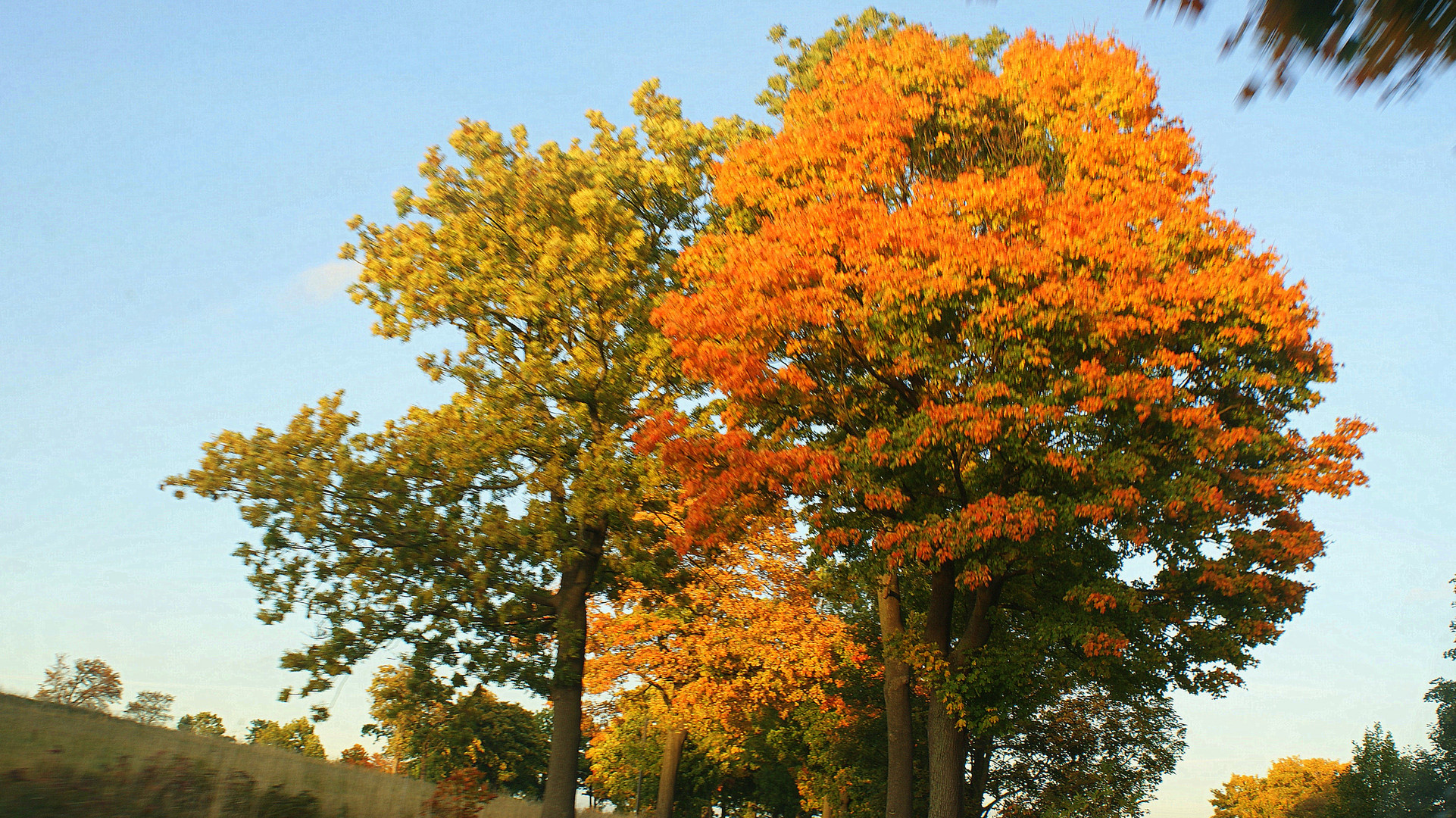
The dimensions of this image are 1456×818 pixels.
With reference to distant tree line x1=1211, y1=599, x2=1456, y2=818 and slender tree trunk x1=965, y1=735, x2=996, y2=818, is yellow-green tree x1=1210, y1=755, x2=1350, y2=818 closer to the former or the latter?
distant tree line x1=1211, y1=599, x2=1456, y2=818

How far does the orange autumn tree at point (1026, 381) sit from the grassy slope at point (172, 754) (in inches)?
272

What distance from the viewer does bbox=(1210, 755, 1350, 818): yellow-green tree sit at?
90500mm

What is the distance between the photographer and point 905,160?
20.7 metres

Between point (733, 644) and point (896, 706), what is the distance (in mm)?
7688

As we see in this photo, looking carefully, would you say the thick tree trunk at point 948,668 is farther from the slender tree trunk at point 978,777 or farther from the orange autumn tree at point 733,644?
the slender tree trunk at point 978,777

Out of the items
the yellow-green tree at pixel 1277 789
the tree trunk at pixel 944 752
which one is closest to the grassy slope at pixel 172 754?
the tree trunk at pixel 944 752

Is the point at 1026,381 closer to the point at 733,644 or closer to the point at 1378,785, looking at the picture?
the point at 733,644

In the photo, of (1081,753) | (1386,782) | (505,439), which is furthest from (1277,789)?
(505,439)

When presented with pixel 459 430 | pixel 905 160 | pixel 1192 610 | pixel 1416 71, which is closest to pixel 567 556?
pixel 459 430

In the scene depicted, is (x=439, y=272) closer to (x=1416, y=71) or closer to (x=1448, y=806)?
(x=1416, y=71)

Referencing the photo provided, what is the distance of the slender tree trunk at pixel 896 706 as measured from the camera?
21.1 meters

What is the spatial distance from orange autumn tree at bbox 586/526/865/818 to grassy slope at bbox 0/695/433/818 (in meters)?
11.0

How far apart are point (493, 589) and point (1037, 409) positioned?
33.6ft

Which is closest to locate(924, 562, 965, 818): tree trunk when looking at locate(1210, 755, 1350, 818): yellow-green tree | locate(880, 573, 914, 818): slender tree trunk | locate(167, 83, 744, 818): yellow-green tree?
locate(880, 573, 914, 818): slender tree trunk
